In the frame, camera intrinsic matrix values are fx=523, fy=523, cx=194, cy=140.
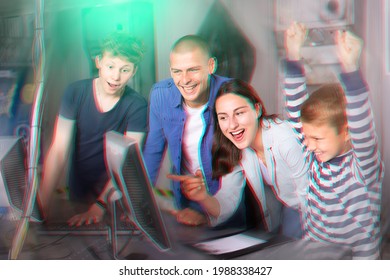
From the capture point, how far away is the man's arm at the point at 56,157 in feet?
8.64

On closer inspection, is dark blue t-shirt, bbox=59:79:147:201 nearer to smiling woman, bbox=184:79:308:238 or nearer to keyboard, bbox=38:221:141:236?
keyboard, bbox=38:221:141:236

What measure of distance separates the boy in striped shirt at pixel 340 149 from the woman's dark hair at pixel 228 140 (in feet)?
0.49

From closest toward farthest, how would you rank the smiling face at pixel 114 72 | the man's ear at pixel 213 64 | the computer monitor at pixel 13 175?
1. the man's ear at pixel 213 64
2. the smiling face at pixel 114 72
3. the computer monitor at pixel 13 175

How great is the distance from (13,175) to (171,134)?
0.88 meters

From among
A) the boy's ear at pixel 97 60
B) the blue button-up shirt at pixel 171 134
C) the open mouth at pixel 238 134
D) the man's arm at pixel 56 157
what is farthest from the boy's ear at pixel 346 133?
the man's arm at pixel 56 157

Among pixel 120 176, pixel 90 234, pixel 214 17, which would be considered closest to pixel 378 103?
pixel 214 17

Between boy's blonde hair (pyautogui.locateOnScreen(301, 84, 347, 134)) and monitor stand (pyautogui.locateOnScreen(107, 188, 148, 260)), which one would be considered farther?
monitor stand (pyautogui.locateOnScreen(107, 188, 148, 260))

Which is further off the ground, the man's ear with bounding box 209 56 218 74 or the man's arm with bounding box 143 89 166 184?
the man's ear with bounding box 209 56 218 74

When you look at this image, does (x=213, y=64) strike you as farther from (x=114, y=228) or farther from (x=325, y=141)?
(x=114, y=228)

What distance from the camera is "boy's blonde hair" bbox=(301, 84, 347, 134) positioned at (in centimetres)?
238

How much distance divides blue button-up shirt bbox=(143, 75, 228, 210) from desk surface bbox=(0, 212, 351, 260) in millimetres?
164

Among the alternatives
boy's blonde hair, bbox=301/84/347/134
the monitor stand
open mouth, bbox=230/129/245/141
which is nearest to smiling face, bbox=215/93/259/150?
open mouth, bbox=230/129/245/141

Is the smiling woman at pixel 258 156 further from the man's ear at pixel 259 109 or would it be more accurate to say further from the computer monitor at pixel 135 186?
the computer monitor at pixel 135 186
